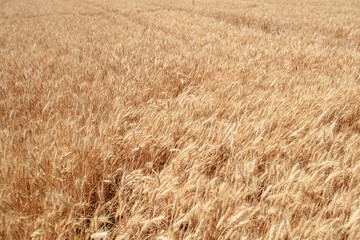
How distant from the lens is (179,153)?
1.16 meters

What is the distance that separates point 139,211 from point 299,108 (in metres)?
1.42

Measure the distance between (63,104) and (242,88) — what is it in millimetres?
1547

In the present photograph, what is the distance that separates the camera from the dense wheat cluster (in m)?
0.81

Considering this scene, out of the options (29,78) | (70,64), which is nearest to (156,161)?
(29,78)

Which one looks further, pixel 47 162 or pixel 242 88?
pixel 242 88

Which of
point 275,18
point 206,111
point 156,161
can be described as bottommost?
point 156,161

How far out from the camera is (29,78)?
220 centimetres

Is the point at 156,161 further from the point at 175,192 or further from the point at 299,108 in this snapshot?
the point at 299,108

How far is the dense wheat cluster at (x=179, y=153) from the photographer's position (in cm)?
81

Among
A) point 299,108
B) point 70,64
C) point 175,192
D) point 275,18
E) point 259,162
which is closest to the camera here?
point 175,192

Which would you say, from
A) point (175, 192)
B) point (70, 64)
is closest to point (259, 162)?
point (175, 192)

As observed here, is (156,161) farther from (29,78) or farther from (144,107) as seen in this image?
(29,78)

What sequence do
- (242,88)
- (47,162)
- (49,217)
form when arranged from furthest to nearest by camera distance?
1. (242,88)
2. (47,162)
3. (49,217)

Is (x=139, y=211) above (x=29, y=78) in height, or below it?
below
